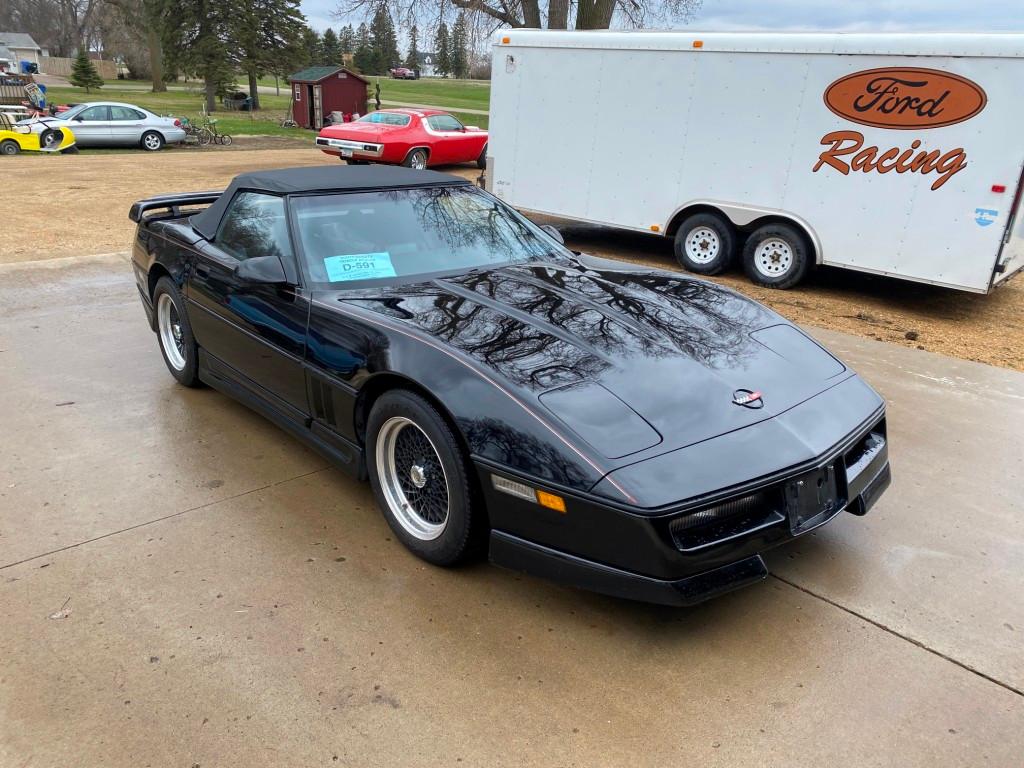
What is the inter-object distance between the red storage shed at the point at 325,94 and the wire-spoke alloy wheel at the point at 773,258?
83.3 feet

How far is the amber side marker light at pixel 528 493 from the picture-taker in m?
2.51

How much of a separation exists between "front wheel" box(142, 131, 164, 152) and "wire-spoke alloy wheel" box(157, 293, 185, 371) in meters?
19.3

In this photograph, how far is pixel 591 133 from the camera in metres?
9.73

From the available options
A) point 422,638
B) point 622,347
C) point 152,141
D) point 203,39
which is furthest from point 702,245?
point 203,39

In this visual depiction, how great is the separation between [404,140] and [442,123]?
1480 mm

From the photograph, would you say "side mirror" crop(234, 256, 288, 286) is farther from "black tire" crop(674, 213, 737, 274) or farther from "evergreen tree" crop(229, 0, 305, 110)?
"evergreen tree" crop(229, 0, 305, 110)

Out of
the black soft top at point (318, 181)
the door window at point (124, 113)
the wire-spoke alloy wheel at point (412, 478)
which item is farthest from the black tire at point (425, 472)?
the door window at point (124, 113)

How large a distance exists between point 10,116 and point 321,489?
21.6 metres

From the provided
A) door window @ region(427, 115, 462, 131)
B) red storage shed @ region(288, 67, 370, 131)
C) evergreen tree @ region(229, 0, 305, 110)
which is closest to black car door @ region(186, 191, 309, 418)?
door window @ region(427, 115, 462, 131)

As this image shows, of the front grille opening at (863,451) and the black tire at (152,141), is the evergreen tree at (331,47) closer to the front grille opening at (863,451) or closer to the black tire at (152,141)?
the black tire at (152,141)

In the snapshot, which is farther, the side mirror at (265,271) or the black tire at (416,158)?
the black tire at (416,158)

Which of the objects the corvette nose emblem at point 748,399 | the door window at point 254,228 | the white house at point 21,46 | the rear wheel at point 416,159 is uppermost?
the white house at point 21,46

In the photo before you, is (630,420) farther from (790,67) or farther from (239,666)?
(790,67)

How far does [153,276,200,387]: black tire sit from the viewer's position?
4645 mm
